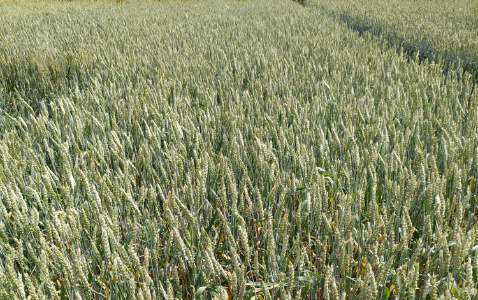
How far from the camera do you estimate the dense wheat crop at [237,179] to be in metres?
0.92

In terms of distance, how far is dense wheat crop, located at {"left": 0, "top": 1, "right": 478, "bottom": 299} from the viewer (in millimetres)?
921

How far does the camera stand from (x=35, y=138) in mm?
1867

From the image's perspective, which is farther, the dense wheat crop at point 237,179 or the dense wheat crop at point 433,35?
the dense wheat crop at point 433,35

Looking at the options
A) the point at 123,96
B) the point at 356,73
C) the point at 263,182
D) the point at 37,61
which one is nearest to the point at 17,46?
the point at 37,61

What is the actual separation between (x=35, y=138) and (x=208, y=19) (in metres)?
6.04

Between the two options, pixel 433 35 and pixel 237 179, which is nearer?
pixel 237 179

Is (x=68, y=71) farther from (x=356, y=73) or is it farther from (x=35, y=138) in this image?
(x=356, y=73)

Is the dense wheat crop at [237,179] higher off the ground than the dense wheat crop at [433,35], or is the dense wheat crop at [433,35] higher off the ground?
the dense wheat crop at [433,35]

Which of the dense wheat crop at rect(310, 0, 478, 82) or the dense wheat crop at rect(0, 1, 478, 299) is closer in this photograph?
the dense wheat crop at rect(0, 1, 478, 299)

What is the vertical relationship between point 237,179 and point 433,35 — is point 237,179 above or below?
below

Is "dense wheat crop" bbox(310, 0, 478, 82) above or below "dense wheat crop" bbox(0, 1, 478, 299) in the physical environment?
above

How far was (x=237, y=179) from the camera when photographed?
162 cm

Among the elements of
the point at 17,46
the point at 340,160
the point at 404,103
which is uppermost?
the point at 404,103

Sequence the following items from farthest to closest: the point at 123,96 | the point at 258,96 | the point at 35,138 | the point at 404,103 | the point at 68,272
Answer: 1. the point at 123,96
2. the point at 258,96
3. the point at 404,103
4. the point at 35,138
5. the point at 68,272
